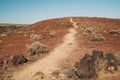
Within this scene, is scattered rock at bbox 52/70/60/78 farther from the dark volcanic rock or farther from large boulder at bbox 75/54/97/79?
the dark volcanic rock

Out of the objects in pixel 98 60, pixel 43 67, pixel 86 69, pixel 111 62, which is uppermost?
pixel 98 60

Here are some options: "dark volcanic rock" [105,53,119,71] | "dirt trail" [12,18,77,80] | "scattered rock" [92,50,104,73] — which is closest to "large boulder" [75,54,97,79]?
"scattered rock" [92,50,104,73]

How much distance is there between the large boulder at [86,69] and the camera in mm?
12305

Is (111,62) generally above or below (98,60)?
below

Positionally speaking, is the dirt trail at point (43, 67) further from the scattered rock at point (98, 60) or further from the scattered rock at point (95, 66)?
the scattered rock at point (98, 60)

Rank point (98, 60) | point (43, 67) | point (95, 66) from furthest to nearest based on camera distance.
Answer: point (43, 67), point (98, 60), point (95, 66)

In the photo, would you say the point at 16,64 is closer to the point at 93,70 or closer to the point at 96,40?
the point at 93,70

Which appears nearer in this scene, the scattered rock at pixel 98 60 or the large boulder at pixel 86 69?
the large boulder at pixel 86 69

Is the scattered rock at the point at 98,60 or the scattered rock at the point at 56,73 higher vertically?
the scattered rock at the point at 98,60

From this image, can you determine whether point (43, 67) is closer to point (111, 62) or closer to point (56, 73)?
point (56, 73)

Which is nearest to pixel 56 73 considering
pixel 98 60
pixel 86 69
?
pixel 86 69

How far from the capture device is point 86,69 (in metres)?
12.4

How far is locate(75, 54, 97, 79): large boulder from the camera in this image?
12.3m

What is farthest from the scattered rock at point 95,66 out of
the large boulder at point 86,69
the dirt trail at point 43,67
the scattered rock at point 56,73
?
the dirt trail at point 43,67
